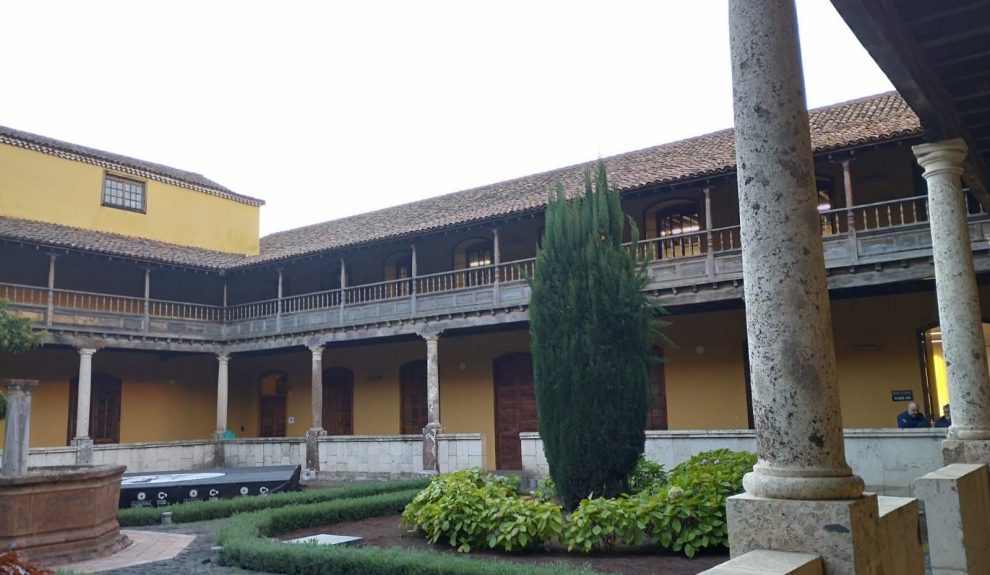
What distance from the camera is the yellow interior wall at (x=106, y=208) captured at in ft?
78.7

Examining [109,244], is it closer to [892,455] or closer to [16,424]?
[16,424]

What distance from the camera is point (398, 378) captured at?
24688mm

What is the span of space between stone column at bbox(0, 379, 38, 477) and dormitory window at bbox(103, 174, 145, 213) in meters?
18.5

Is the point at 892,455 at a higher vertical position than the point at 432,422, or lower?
lower

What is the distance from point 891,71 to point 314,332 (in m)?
18.4

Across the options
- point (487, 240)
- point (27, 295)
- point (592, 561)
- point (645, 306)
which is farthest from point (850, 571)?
point (27, 295)

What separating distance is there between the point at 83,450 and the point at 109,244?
615cm

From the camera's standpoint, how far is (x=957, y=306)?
792cm

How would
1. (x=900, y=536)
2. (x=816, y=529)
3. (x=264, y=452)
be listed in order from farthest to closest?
(x=264, y=452) < (x=900, y=536) < (x=816, y=529)

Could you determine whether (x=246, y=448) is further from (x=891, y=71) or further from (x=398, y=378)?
(x=891, y=71)

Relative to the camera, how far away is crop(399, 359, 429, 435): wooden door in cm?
2414

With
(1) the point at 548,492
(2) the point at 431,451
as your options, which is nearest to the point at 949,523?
(1) the point at 548,492

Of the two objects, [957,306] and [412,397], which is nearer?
[957,306]

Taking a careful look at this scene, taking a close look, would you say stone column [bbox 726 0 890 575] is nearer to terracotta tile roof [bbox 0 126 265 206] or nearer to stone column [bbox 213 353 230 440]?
stone column [bbox 213 353 230 440]
